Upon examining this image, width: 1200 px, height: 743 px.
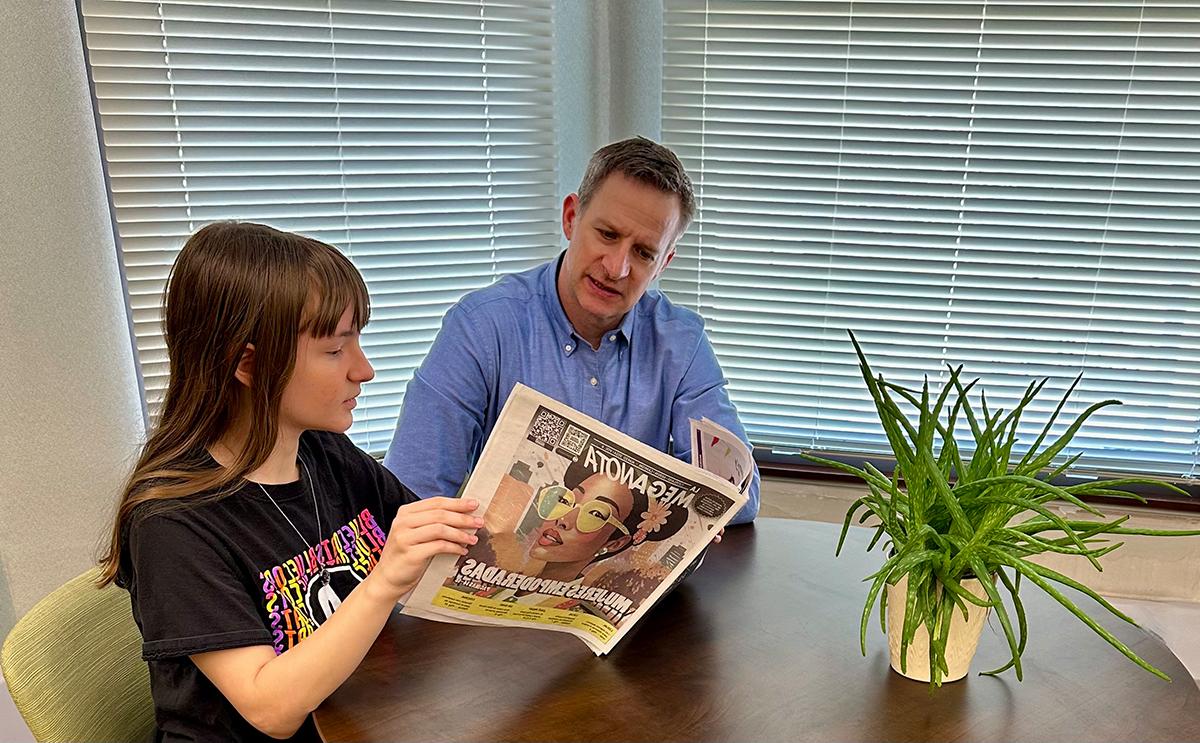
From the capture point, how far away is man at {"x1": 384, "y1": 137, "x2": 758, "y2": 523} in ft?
5.46

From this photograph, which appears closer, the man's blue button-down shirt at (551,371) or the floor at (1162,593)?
the man's blue button-down shirt at (551,371)

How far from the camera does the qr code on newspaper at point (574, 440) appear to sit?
980mm

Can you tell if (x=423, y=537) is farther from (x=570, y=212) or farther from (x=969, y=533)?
(x=570, y=212)

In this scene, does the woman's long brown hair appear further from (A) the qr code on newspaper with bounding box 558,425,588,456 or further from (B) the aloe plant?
(B) the aloe plant

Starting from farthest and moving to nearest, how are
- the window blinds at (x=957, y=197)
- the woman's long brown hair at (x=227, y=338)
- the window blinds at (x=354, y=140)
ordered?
the window blinds at (x=957, y=197) < the window blinds at (x=354, y=140) < the woman's long brown hair at (x=227, y=338)

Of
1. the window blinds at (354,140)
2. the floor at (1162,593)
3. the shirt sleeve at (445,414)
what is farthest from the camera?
the floor at (1162,593)

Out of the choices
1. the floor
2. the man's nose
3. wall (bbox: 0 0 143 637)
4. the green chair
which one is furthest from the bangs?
the floor

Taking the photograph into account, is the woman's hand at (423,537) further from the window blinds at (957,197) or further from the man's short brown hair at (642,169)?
the window blinds at (957,197)

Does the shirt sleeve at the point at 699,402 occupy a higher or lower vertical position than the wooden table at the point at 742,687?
higher

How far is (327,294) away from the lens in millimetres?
1127

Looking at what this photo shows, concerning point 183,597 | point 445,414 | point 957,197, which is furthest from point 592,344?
point 957,197

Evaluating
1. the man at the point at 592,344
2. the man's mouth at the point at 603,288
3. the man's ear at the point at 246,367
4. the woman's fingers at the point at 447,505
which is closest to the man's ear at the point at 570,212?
A: the man at the point at 592,344

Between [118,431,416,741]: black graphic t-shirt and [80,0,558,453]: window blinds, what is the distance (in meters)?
1.08

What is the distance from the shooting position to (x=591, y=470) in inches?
39.3
